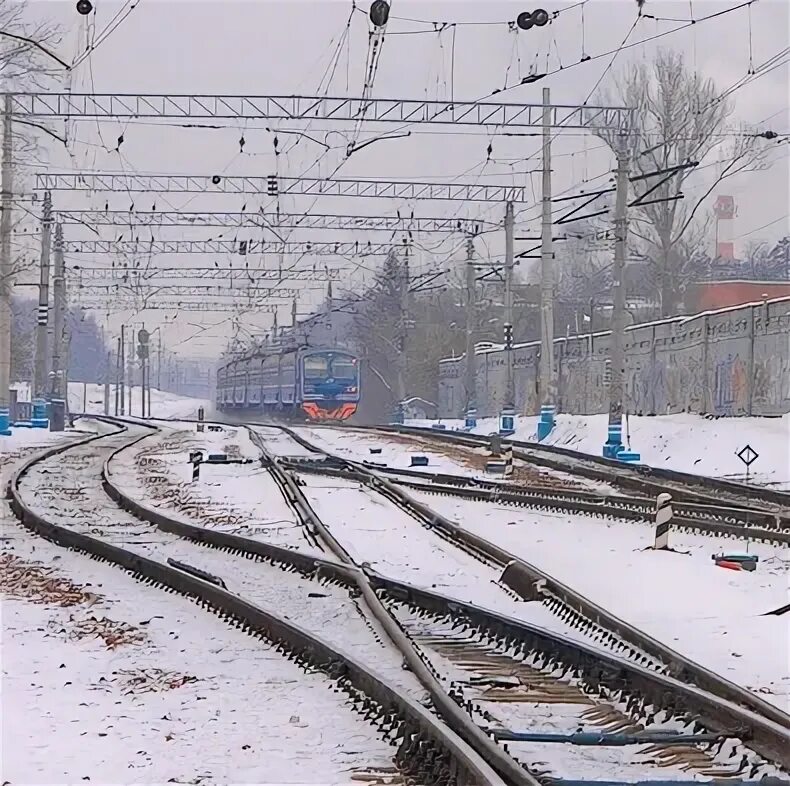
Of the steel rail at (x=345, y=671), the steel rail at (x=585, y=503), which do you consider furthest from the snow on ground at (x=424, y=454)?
the steel rail at (x=345, y=671)

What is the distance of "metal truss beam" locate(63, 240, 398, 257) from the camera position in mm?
45875

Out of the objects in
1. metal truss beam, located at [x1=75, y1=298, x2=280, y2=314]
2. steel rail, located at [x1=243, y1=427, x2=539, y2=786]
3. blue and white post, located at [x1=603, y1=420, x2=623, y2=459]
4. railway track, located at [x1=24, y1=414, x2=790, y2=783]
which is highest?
metal truss beam, located at [x1=75, y1=298, x2=280, y2=314]

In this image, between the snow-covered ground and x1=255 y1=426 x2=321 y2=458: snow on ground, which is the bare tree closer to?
x1=255 y1=426 x2=321 y2=458: snow on ground

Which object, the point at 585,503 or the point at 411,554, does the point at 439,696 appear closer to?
the point at 411,554

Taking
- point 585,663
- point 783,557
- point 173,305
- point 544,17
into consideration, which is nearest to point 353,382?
point 173,305

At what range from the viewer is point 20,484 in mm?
21781

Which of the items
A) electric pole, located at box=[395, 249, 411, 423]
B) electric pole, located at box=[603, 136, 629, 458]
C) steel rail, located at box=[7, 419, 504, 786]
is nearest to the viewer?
steel rail, located at box=[7, 419, 504, 786]

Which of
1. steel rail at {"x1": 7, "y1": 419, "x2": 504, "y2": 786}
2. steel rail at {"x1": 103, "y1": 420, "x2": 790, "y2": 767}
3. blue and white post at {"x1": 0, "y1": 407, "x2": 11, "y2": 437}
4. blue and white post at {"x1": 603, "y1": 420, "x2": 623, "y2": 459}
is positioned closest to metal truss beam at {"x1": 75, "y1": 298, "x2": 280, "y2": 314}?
blue and white post at {"x1": 0, "y1": 407, "x2": 11, "y2": 437}

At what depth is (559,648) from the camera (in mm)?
7824

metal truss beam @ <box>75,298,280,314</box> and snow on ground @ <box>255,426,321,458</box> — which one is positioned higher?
metal truss beam @ <box>75,298,280,314</box>

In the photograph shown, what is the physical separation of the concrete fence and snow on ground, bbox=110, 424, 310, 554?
1311 centimetres

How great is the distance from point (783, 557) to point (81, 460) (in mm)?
18820

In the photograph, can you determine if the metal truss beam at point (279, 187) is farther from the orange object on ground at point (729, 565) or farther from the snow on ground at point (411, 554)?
the orange object on ground at point (729, 565)

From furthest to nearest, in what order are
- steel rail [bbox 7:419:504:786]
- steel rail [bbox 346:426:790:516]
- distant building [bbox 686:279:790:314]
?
distant building [bbox 686:279:790:314] → steel rail [bbox 346:426:790:516] → steel rail [bbox 7:419:504:786]
